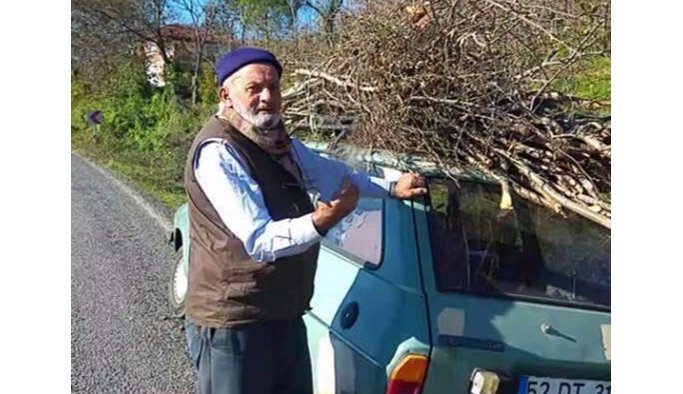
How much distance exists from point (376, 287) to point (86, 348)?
1.03 meters

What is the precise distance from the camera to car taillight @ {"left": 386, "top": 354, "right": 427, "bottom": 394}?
4.78ft

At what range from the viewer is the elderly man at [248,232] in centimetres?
140

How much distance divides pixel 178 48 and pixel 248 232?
155 centimetres

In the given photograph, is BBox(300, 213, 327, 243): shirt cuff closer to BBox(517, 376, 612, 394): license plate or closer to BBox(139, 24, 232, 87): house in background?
BBox(517, 376, 612, 394): license plate

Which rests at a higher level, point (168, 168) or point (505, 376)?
point (168, 168)

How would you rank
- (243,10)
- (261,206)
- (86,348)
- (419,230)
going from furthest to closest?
1. (243,10)
2. (86,348)
3. (419,230)
4. (261,206)

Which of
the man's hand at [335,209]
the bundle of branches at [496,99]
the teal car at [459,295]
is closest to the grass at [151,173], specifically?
the bundle of branches at [496,99]

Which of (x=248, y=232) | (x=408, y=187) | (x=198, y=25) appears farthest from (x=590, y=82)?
(x=198, y=25)

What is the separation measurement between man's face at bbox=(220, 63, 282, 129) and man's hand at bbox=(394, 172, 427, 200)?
0.36m

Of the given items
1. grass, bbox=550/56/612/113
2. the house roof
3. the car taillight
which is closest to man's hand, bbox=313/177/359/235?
the car taillight
